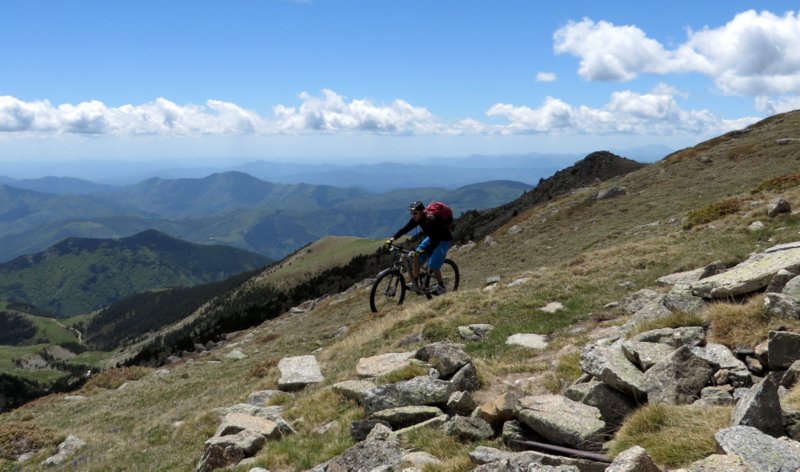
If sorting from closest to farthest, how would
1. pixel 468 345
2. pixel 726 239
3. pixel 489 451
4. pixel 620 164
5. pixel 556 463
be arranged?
pixel 556 463 → pixel 489 451 → pixel 468 345 → pixel 726 239 → pixel 620 164

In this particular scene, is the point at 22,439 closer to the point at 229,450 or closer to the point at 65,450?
the point at 65,450

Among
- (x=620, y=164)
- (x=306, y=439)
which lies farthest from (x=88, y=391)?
(x=620, y=164)

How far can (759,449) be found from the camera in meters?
5.08

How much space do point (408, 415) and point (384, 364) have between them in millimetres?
4034

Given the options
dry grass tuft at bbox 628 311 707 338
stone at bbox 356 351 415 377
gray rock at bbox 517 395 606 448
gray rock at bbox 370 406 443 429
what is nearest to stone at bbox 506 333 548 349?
stone at bbox 356 351 415 377

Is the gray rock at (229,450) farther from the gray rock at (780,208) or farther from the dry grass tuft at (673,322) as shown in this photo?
the gray rock at (780,208)

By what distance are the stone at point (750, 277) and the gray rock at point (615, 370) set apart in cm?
366

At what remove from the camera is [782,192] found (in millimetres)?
29422

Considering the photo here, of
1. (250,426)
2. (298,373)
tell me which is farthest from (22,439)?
(250,426)

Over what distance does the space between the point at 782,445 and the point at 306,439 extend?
812 cm

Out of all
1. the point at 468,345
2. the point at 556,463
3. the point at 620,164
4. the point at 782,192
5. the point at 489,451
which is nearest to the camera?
the point at 556,463

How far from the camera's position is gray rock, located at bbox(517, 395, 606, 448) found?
710 cm

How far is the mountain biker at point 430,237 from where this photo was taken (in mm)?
19375

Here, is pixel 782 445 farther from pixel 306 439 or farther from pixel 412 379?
pixel 306 439
